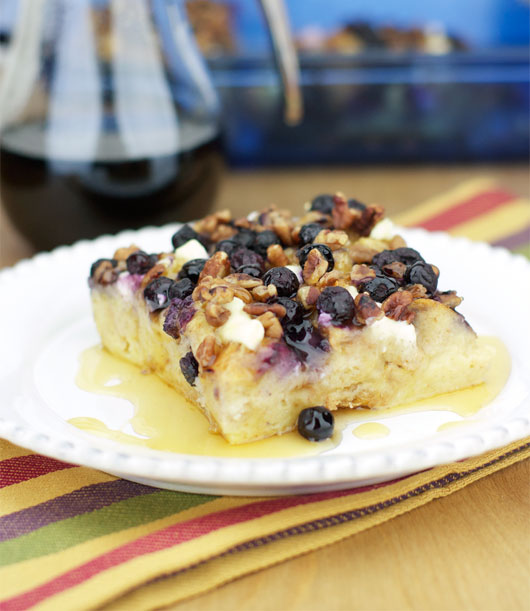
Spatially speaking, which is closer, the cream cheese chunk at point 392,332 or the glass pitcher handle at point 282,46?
the cream cheese chunk at point 392,332

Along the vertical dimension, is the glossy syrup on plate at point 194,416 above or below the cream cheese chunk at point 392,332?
below

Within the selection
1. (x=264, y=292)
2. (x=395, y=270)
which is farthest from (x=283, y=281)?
(x=395, y=270)

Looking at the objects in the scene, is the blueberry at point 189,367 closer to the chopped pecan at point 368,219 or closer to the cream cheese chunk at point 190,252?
the cream cheese chunk at point 190,252

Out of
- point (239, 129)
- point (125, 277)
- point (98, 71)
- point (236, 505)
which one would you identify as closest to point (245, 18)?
point (239, 129)

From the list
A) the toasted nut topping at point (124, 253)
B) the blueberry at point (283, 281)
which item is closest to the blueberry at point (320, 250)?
the blueberry at point (283, 281)

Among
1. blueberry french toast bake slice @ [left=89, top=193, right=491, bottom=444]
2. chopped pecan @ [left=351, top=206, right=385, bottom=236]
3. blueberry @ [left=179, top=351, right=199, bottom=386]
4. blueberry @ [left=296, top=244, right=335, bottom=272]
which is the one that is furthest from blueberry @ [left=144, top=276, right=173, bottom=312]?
chopped pecan @ [left=351, top=206, right=385, bottom=236]

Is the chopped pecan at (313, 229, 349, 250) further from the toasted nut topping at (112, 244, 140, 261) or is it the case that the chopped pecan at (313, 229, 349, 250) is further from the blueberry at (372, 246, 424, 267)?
the toasted nut topping at (112, 244, 140, 261)
